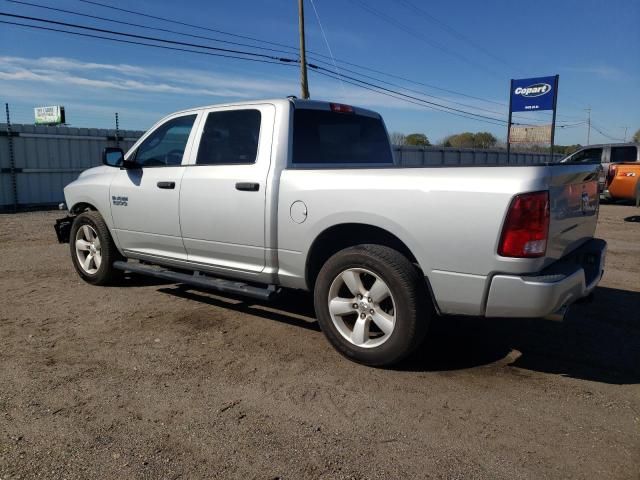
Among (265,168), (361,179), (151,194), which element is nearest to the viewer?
(361,179)

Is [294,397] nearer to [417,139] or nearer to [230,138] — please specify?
[230,138]

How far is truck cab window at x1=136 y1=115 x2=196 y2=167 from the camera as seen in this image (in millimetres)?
4902

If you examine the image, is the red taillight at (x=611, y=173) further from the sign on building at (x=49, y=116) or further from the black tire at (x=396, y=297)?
the sign on building at (x=49, y=116)

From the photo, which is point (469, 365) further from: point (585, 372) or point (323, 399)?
point (323, 399)

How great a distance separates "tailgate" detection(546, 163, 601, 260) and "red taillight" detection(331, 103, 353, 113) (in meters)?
2.08

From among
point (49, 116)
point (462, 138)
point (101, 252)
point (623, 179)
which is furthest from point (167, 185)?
point (462, 138)

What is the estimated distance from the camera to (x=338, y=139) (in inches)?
185

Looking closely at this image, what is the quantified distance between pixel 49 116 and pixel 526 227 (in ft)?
98.7

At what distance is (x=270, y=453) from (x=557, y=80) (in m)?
18.3

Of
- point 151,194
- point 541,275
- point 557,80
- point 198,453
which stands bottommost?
point 198,453

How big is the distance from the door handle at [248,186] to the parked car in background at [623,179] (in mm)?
13134

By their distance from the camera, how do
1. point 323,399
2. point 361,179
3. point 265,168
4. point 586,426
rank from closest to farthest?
point 586,426
point 323,399
point 361,179
point 265,168

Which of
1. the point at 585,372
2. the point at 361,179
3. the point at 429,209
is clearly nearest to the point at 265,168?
the point at 361,179

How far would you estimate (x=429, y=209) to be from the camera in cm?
323
